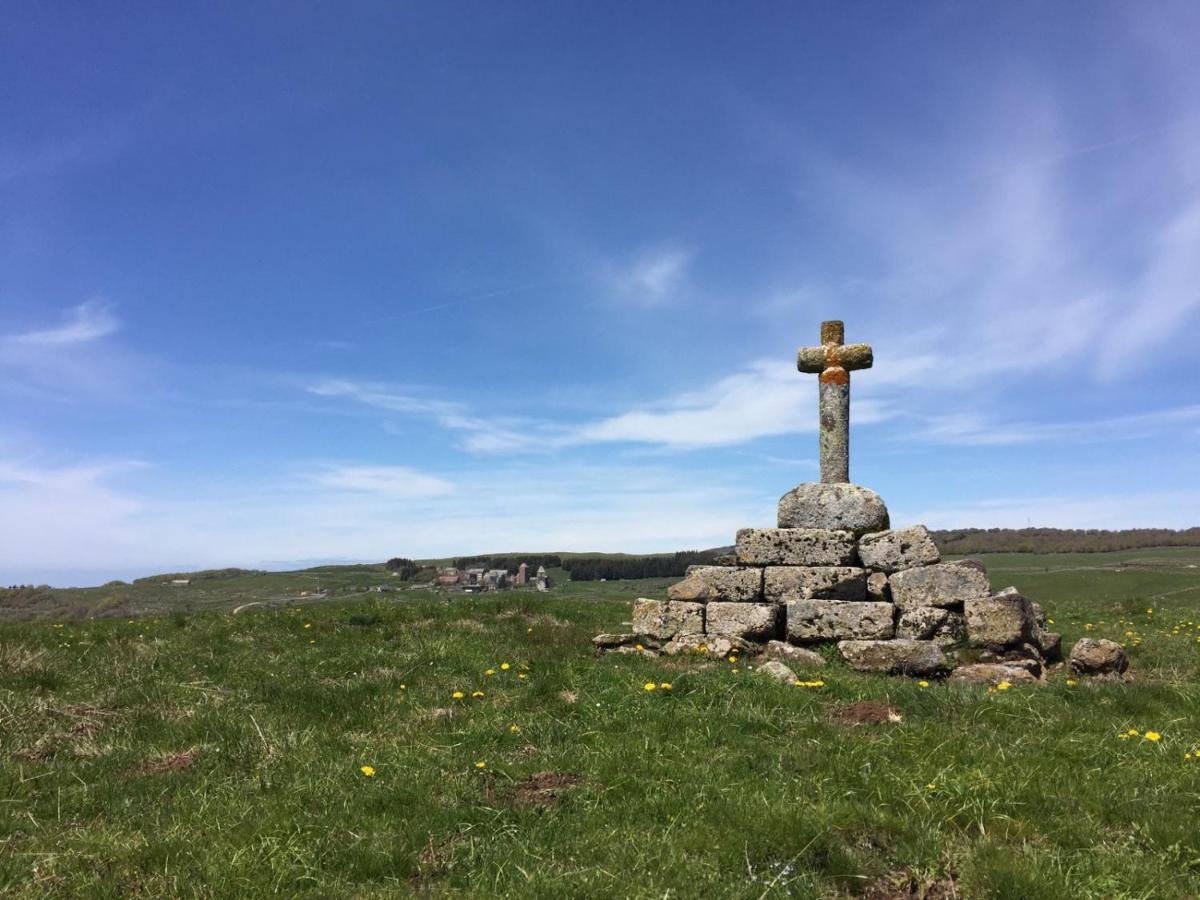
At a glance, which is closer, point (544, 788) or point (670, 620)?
point (544, 788)

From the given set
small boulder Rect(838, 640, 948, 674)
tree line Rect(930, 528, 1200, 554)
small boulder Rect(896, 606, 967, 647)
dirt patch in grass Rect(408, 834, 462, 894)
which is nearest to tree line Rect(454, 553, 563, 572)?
tree line Rect(930, 528, 1200, 554)

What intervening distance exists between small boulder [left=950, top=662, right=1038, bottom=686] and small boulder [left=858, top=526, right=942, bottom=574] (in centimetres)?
242

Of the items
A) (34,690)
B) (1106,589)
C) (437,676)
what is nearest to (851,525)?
(437,676)

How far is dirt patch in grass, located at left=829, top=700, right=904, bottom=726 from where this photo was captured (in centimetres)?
792

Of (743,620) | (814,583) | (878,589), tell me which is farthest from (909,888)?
(878,589)

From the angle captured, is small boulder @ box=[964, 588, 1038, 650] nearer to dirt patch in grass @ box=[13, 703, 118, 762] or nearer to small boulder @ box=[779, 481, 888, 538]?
small boulder @ box=[779, 481, 888, 538]

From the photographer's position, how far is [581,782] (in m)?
6.63

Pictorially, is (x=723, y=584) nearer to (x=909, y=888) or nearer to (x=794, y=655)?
(x=794, y=655)

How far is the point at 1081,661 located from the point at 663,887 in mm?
9074

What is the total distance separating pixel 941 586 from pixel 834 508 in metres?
2.22

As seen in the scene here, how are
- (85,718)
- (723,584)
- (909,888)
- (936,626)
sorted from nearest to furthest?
1. (909,888)
2. (85,718)
3. (936,626)
4. (723,584)

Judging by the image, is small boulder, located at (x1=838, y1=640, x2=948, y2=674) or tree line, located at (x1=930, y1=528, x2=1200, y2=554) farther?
tree line, located at (x1=930, y1=528, x2=1200, y2=554)

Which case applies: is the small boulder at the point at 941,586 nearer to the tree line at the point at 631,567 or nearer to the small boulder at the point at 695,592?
the small boulder at the point at 695,592

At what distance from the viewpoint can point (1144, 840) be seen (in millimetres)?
5191
